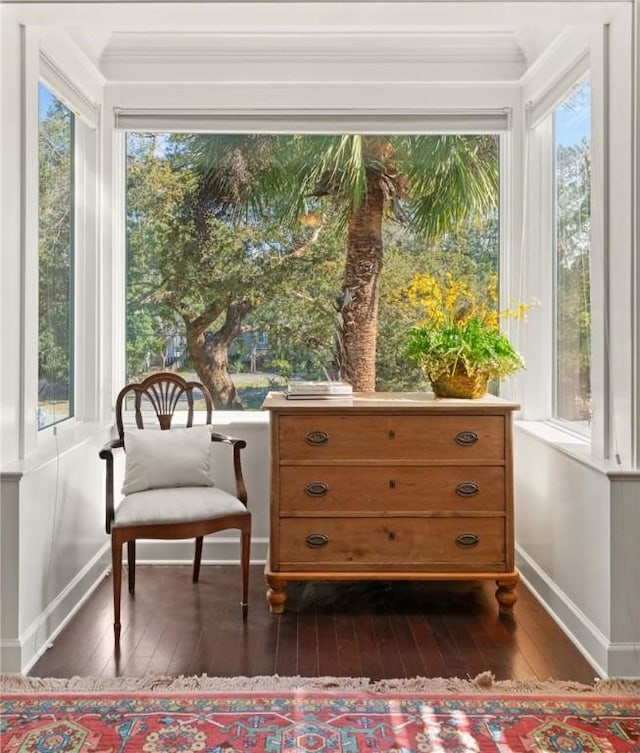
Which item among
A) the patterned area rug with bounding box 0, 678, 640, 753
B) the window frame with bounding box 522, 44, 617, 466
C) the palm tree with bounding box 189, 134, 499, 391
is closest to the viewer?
the patterned area rug with bounding box 0, 678, 640, 753

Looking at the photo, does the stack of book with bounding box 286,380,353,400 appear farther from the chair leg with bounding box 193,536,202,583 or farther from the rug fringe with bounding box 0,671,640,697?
the rug fringe with bounding box 0,671,640,697

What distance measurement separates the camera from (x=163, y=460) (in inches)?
136

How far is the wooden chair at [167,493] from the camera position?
10.2 ft

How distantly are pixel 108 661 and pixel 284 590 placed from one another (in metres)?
0.81

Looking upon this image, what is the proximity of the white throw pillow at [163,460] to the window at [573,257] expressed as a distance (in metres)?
1.79

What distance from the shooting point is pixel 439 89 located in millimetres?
3893

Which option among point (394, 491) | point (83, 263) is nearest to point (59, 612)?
point (394, 491)

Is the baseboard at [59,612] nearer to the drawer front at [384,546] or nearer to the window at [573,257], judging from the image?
the drawer front at [384,546]

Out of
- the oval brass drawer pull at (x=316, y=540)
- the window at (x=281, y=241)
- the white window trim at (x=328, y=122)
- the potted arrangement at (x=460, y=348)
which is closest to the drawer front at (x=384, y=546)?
the oval brass drawer pull at (x=316, y=540)

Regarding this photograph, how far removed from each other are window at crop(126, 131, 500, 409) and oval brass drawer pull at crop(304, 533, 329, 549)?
1.09 m

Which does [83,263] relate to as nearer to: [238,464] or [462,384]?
[238,464]

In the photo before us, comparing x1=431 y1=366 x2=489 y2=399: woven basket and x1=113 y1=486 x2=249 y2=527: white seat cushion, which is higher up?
x1=431 y1=366 x2=489 y2=399: woven basket

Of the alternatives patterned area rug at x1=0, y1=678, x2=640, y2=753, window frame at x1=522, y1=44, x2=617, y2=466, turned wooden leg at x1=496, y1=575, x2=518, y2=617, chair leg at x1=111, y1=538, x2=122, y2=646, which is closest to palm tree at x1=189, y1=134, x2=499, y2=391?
window frame at x1=522, y1=44, x2=617, y2=466

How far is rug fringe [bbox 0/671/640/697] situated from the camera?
8.45 feet
